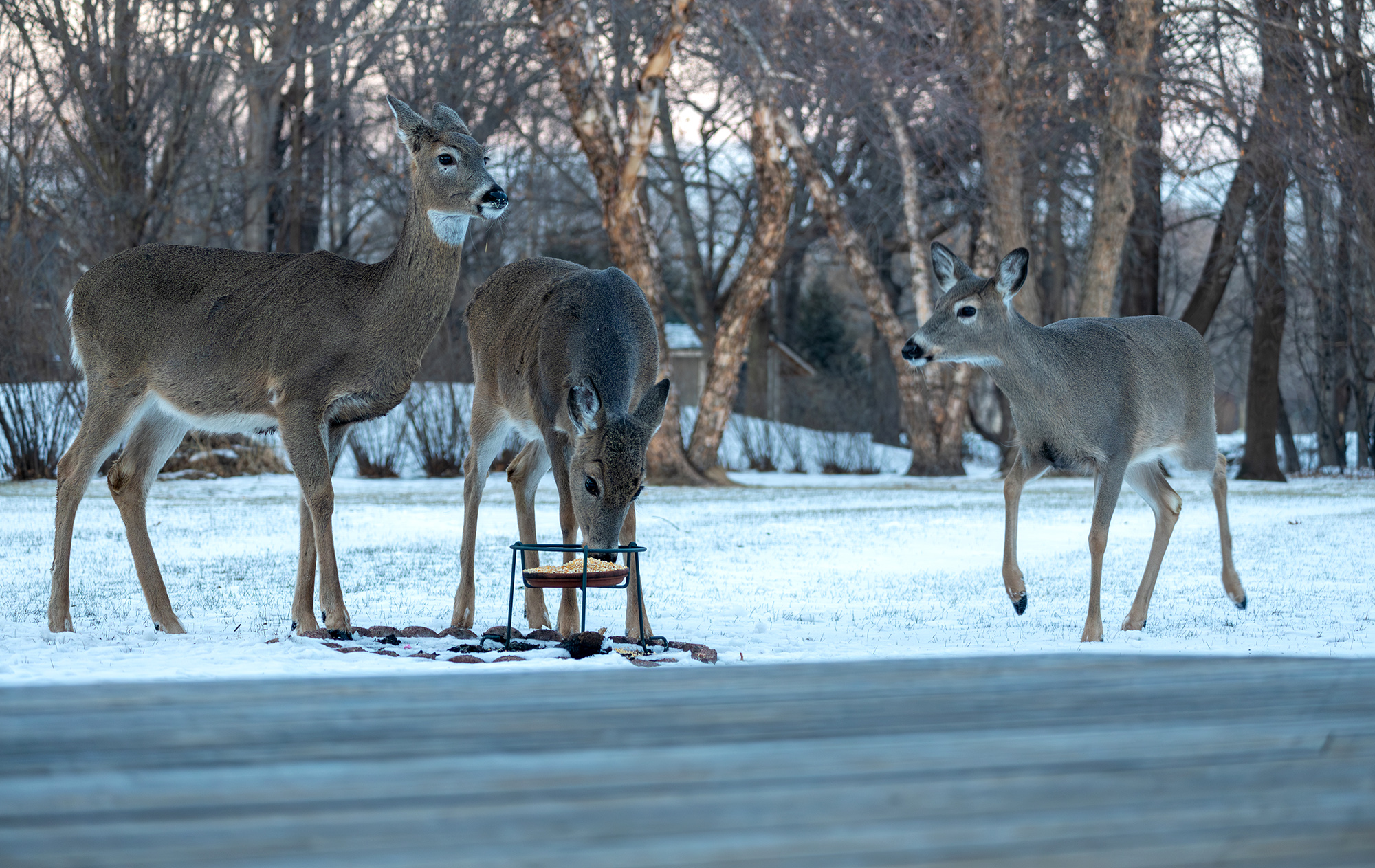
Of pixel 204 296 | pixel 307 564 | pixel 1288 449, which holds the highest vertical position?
pixel 204 296

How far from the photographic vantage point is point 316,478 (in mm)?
6352

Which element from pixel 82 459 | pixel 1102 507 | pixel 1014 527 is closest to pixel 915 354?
pixel 1014 527

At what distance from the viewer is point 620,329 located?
21.7 feet

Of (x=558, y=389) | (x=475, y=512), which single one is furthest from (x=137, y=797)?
(x=475, y=512)

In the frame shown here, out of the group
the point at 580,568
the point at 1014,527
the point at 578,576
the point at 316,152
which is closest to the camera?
the point at 578,576

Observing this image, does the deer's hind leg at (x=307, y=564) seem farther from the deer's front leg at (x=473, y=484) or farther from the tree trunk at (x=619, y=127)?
the tree trunk at (x=619, y=127)

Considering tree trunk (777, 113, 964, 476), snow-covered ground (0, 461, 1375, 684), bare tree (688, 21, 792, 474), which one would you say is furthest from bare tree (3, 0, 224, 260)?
tree trunk (777, 113, 964, 476)

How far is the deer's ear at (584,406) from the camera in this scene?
566cm

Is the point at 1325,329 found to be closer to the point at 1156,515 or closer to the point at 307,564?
the point at 1156,515

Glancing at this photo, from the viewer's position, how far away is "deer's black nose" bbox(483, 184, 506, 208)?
6.21 metres

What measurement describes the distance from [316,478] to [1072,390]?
3795 millimetres

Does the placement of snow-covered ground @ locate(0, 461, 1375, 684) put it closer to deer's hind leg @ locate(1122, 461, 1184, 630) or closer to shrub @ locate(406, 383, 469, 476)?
deer's hind leg @ locate(1122, 461, 1184, 630)

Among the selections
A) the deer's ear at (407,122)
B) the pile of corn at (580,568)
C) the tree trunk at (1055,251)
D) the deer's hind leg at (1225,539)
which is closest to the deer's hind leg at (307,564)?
the pile of corn at (580,568)

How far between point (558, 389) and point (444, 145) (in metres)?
1.27
